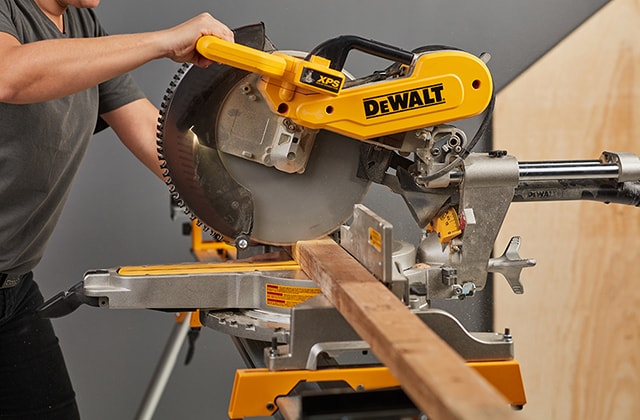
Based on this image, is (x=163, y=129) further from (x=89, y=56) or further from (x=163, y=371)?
(x=163, y=371)

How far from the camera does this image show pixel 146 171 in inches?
116

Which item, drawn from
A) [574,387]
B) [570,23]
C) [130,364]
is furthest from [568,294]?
[130,364]

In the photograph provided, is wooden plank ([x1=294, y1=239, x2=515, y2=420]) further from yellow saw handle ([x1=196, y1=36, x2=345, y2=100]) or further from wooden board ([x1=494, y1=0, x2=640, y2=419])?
wooden board ([x1=494, y1=0, x2=640, y2=419])

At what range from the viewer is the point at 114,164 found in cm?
294

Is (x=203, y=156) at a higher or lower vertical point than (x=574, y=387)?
higher

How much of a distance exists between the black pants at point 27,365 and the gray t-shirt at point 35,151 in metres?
0.09

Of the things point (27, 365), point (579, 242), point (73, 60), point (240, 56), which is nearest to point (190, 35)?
point (240, 56)

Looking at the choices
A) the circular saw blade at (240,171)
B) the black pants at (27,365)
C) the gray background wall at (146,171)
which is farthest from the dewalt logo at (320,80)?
the gray background wall at (146,171)

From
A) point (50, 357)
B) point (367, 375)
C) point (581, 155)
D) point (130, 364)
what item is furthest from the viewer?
point (130, 364)

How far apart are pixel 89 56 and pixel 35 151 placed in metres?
0.43

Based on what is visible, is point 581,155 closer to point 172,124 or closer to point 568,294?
point 568,294

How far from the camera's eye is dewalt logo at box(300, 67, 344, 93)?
1.62 metres

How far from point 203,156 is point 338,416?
0.72m

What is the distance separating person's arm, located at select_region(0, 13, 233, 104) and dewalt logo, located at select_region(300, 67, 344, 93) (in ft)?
0.52
